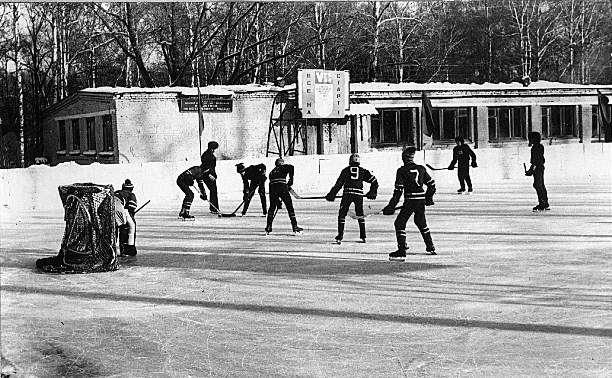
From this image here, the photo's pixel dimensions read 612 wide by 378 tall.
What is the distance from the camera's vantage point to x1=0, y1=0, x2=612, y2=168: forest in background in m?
7.52

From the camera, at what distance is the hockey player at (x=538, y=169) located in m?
8.73

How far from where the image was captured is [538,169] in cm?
1018

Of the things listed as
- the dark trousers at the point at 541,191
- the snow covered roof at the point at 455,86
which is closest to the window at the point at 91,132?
the snow covered roof at the point at 455,86

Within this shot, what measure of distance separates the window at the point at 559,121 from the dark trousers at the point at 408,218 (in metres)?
1.54

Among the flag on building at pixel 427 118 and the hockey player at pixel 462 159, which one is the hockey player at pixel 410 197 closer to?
the flag on building at pixel 427 118

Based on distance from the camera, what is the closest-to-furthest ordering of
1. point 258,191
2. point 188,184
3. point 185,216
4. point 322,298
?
point 322,298
point 188,184
point 258,191
point 185,216

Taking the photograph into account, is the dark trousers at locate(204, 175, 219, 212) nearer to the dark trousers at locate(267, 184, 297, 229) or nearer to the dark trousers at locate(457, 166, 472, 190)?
the dark trousers at locate(267, 184, 297, 229)

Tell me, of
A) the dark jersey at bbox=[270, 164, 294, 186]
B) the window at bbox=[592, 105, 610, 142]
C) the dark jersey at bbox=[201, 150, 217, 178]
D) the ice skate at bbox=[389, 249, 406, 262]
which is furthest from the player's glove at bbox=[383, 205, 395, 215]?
the window at bbox=[592, 105, 610, 142]

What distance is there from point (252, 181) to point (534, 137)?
325 cm

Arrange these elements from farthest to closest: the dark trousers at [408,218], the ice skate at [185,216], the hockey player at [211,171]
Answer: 1. the ice skate at [185,216]
2. the hockey player at [211,171]
3. the dark trousers at [408,218]

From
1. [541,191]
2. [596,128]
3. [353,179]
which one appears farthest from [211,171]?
[541,191]

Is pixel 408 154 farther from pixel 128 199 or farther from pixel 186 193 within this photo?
pixel 186 193

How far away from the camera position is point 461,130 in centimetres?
823

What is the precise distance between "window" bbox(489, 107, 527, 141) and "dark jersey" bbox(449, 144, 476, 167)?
11.2 inches
